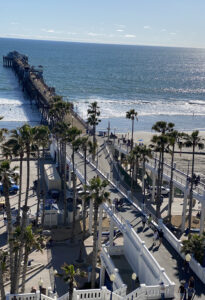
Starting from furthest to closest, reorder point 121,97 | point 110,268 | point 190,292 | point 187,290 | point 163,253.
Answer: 1. point 121,97
2. point 110,268
3. point 163,253
4. point 187,290
5. point 190,292

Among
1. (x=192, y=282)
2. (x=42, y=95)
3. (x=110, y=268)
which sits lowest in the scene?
(x=110, y=268)

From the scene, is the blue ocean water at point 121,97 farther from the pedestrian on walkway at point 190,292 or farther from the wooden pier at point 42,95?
the pedestrian on walkway at point 190,292

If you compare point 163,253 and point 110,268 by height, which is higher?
point 163,253

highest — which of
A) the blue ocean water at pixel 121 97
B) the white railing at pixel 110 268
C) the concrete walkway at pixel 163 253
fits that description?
the blue ocean water at pixel 121 97

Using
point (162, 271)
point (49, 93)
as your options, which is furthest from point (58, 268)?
point (49, 93)

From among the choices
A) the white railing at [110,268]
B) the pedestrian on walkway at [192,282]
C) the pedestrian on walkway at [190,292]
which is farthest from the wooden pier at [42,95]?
the pedestrian on walkway at [190,292]

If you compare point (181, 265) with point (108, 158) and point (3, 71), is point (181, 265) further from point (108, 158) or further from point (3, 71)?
point (3, 71)

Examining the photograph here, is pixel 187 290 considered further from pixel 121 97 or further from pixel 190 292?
pixel 121 97

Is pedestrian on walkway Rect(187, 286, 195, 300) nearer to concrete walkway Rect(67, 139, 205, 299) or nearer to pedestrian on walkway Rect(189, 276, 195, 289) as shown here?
concrete walkway Rect(67, 139, 205, 299)

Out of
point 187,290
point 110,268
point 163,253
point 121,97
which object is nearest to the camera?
point 187,290

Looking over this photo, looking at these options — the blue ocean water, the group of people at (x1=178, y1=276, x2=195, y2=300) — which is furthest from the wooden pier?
the group of people at (x1=178, y1=276, x2=195, y2=300)

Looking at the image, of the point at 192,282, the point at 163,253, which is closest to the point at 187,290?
the point at 192,282
